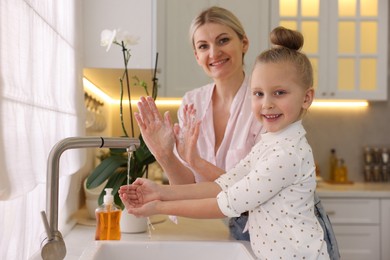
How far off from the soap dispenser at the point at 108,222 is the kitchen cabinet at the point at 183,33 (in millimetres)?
1707

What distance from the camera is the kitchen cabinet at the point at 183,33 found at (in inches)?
129

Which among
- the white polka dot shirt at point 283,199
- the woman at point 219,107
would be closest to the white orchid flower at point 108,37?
the woman at point 219,107

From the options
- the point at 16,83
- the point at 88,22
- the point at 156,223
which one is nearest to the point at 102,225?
the point at 156,223

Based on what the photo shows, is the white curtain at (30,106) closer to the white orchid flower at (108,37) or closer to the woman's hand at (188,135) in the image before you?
the white orchid flower at (108,37)

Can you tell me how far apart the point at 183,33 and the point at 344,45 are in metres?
1.04

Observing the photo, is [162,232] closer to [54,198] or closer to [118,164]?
[118,164]

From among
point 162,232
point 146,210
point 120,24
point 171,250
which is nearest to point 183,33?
point 120,24

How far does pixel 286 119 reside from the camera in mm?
1228

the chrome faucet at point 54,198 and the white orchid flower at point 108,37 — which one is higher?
the white orchid flower at point 108,37

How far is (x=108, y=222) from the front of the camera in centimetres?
159

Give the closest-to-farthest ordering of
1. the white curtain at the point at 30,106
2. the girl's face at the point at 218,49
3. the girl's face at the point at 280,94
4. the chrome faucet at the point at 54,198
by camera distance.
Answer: the chrome faucet at the point at 54,198
the white curtain at the point at 30,106
the girl's face at the point at 280,94
the girl's face at the point at 218,49

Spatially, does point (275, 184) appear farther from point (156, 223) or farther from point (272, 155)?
point (156, 223)

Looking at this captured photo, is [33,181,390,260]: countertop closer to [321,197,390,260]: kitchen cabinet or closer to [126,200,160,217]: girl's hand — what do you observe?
[126,200,160,217]: girl's hand

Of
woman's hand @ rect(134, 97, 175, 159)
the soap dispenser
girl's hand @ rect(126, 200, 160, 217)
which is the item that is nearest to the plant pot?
the soap dispenser
